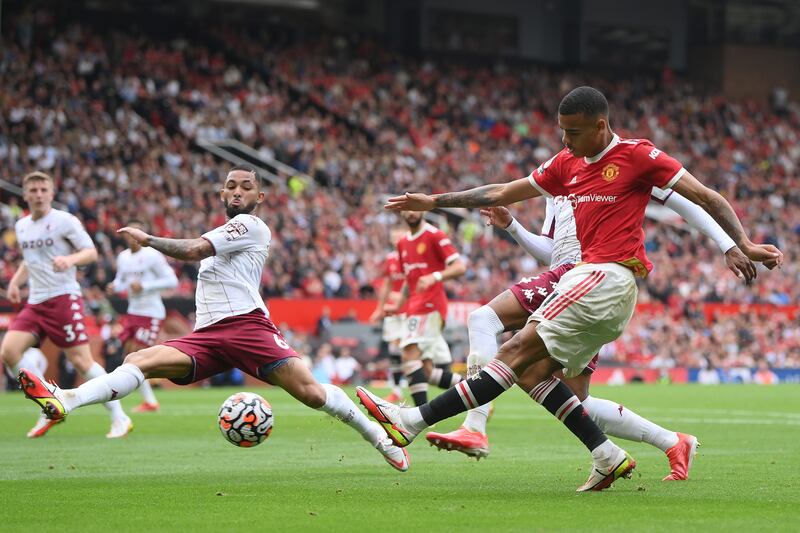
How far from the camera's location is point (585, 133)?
7816 millimetres

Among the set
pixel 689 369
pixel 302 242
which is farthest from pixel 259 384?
pixel 689 369


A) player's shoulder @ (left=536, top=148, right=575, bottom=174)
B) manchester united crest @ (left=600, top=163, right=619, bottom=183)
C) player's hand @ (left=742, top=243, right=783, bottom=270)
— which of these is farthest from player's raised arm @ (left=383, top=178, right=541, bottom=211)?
player's hand @ (left=742, top=243, right=783, bottom=270)

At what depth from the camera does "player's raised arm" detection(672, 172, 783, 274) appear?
7363mm

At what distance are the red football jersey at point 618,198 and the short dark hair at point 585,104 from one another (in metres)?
0.29

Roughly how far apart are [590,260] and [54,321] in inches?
288

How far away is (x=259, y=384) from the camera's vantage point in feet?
87.1

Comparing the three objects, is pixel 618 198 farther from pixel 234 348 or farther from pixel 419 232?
pixel 419 232

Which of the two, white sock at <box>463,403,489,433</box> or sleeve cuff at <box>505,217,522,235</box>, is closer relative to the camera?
white sock at <box>463,403,489,433</box>

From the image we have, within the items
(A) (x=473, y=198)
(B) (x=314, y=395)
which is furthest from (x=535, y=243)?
(B) (x=314, y=395)

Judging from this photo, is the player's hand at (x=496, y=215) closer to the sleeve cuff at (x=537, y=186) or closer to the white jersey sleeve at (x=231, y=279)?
the sleeve cuff at (x=537, y=186)

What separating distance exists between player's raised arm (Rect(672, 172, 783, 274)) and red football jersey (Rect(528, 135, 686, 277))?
134mm

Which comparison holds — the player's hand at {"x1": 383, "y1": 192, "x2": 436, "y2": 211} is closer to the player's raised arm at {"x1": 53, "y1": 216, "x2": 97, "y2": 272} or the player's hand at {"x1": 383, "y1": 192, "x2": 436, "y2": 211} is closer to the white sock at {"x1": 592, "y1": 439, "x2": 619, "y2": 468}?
the white sock at {"x1": 592, "y1": 439, "x2": 619, "y2": 468}

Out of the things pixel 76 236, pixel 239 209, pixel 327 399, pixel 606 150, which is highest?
pixel 606 150

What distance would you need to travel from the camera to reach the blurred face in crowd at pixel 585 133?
7.77m
